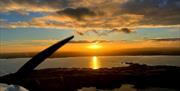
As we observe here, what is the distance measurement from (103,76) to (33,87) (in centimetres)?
8284

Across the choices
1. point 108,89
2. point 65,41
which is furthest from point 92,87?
point 65,41

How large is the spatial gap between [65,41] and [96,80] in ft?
252

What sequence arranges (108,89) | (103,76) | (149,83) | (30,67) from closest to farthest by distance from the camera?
(30,67) < (108,89) < (149,83) < (103,76)

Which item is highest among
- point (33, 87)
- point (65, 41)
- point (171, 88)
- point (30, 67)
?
point (65, 41)

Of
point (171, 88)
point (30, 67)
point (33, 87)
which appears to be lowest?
point (171, 88)

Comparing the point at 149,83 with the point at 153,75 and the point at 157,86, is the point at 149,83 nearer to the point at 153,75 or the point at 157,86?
the point at 157,86

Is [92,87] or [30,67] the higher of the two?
[30,67]

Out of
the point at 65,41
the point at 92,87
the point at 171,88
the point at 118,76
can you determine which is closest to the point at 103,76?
the point at 118,76

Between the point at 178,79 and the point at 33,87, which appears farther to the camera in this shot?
the point at 178,79

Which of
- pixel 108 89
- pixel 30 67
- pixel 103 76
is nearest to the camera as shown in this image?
pixel 30 67

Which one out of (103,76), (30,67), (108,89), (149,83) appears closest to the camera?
(30,67)

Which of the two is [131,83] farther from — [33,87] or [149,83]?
[33,87]

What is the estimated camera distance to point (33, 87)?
1059cm

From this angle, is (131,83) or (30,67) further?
(131,83)
